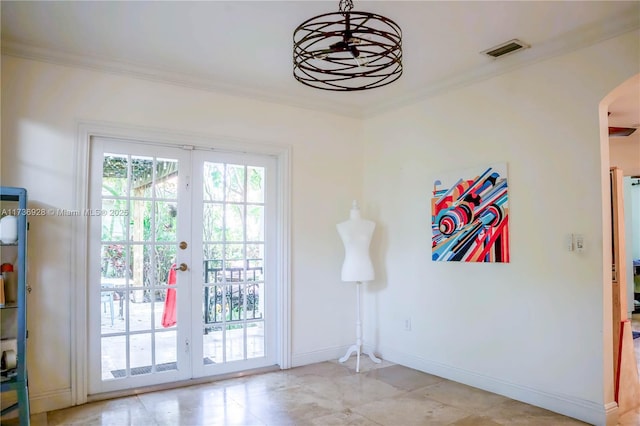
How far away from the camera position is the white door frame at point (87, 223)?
323cm

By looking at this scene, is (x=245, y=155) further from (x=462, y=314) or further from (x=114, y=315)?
(x=462, y=314)

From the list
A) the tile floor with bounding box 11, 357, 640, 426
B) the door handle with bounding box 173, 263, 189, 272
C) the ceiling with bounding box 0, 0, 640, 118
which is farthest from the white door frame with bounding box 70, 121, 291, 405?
the door handle with bounding box 173, 263, 189, 272

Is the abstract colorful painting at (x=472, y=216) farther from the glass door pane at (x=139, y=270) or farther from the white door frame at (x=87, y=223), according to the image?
the glass door pane at (x=139, y=270)

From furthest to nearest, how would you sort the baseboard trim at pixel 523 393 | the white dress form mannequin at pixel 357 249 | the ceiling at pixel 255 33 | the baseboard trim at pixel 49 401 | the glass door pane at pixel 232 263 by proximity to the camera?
the white dress form mannequin at pixel 357 249, the glass door pane at pixel 232 263, the baseboard trim at pixel 49 401, the baseboard trim at pixel 523 393, the ceiling at pixel 255 33

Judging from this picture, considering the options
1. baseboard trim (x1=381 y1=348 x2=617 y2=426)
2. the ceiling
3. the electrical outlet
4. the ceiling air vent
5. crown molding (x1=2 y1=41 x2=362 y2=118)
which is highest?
the ceiling

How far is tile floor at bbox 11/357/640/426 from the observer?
9.55 feet

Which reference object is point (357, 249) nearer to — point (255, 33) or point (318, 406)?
point (318, 406)

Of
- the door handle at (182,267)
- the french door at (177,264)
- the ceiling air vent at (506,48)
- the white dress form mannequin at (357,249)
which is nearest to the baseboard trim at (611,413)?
the white dress form mannequin at (357,249)

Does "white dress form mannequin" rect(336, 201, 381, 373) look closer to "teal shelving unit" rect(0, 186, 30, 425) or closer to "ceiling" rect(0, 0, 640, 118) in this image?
"ceiling" rect(0, 0, 640, 118)

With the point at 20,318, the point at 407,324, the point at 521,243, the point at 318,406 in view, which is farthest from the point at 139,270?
the point at 521,243

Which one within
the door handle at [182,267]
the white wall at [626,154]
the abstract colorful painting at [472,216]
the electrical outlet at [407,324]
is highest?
the white wall at [626,154]

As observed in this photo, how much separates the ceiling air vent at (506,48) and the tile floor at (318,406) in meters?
2.51

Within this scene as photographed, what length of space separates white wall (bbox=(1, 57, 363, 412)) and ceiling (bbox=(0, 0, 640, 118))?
19 cm

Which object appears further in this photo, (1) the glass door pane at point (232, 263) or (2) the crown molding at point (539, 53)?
(1) the glass door pane at point (232, 263)
